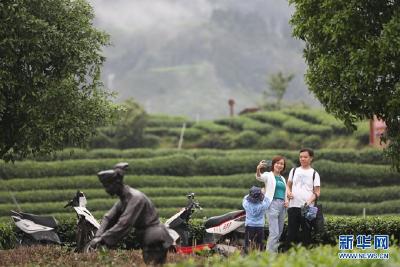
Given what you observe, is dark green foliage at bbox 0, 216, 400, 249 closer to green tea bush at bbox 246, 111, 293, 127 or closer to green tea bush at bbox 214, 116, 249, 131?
green tea bush at bbox 246, 111, 293, 127

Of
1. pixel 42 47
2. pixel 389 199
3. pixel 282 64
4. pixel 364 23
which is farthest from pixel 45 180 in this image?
pixel 282 64

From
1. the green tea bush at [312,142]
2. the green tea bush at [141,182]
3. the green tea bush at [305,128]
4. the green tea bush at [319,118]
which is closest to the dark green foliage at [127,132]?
the green tea bush at [141,182]

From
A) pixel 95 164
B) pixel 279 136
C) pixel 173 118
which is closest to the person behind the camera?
pixel 95 164

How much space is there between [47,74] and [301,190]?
253 inches

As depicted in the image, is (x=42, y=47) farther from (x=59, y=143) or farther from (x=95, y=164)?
(x=95, y=164)

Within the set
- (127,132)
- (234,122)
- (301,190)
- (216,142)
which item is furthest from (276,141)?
(301,190)

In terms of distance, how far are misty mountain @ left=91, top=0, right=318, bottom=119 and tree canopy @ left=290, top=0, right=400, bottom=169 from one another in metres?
102

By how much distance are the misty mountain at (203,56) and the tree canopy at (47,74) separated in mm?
100907

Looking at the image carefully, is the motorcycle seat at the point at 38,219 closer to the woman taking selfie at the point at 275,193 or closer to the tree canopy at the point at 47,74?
the tree canopy at the point at 47,74

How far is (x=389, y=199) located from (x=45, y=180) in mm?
16583

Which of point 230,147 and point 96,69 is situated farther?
point 230,147

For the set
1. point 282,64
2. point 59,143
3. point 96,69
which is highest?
point 282,64

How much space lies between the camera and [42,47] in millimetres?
14047

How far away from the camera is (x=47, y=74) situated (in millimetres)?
14859
